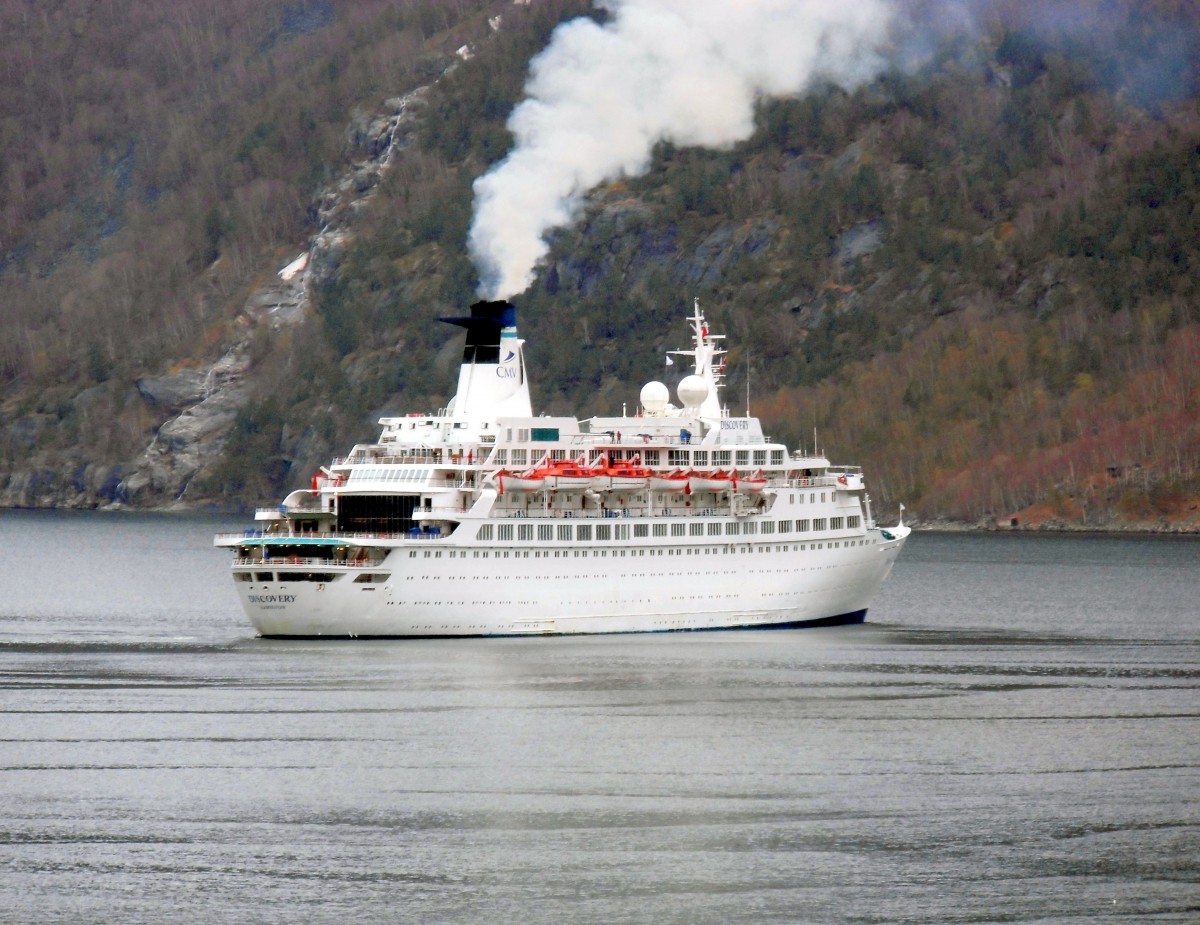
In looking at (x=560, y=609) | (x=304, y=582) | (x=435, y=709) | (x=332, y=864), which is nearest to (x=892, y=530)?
(x=560, y=609)

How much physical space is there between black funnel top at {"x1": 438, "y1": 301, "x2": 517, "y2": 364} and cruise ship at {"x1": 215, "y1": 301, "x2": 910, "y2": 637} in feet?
0.28

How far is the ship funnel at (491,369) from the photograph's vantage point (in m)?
84.9

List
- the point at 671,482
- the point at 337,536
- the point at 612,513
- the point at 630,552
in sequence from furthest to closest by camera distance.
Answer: the point at 671,482, the point at 612,513, the point at 630,552, the point at 337,536

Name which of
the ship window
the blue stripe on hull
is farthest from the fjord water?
the ship window

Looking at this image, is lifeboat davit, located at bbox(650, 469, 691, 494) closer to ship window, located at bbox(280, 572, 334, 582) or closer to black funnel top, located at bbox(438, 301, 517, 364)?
black funnel top, located at bbox(438, 301, 517, 364)

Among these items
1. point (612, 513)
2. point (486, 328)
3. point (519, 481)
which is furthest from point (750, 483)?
point (486, 328)

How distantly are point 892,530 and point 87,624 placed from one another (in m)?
33.8

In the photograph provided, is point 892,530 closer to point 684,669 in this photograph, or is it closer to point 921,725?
point 684,669

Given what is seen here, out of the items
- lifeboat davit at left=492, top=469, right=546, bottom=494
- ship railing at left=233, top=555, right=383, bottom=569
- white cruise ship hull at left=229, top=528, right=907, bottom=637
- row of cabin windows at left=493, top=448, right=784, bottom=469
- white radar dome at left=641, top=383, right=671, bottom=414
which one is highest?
white radar dome at left=641, top=383, right=671, bottom=414

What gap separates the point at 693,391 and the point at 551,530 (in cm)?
1104

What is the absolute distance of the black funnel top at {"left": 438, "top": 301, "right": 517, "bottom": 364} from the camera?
85.9 meters

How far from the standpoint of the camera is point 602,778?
53188mm

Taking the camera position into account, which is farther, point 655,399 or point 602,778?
point 655,399

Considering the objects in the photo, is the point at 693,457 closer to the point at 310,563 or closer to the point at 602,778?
the point at 310,563
